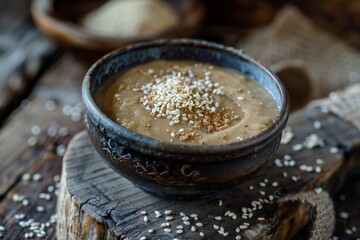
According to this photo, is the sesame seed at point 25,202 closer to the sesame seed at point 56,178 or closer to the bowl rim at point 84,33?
the sesame seed at point 56,178

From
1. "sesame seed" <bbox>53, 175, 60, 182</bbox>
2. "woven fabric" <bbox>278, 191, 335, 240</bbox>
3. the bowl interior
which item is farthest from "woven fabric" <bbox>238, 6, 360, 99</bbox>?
"sesame seed" <bbox>53, 175, 60, 182</bbox>

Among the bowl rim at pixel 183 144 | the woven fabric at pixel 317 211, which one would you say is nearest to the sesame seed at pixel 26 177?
the bowl rim at pixel 183 144

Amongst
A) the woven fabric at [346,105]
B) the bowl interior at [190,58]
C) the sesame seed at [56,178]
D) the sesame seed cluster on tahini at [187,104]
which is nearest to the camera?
the sesame seed cluster on tahini at [187,104]

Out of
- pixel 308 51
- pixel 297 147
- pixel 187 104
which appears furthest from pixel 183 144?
pixel 308 51

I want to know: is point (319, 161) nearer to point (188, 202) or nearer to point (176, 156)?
point (188, 202)

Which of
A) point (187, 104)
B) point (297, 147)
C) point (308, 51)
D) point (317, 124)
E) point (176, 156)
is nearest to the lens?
point (176, 156)

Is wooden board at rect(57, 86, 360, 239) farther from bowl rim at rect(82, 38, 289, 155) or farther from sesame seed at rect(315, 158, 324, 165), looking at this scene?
bowl rim at rect(82, 38, 289, 155)

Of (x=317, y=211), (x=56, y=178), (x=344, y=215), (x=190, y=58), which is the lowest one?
(x=344, y=215)
